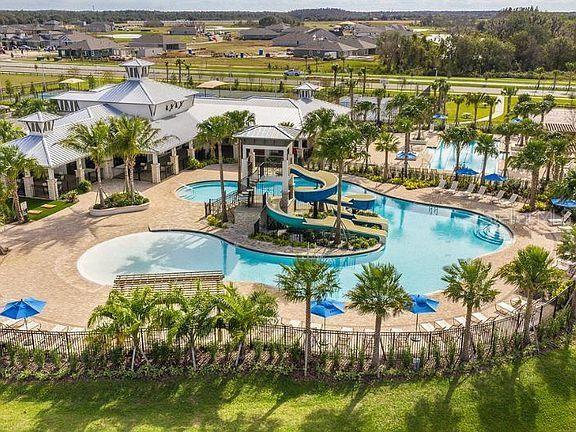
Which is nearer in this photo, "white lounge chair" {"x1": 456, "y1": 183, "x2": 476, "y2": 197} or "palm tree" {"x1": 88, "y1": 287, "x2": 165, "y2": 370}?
"palm tree" {"x1": 88, "y1": 287, "x2": 165, "y2": 370}

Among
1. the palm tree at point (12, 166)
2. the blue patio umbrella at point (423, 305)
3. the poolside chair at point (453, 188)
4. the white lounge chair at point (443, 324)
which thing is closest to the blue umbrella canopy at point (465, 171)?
the poolside chair at point (453, 188)

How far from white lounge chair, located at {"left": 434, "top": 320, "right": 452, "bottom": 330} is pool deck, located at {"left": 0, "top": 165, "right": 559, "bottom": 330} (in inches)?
20.9

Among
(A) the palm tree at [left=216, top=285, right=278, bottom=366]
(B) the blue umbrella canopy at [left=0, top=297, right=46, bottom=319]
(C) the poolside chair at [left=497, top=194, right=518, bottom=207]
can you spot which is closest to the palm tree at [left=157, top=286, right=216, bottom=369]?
(A) the palm tree at [left=216, top=285, right=278, bottom=366]

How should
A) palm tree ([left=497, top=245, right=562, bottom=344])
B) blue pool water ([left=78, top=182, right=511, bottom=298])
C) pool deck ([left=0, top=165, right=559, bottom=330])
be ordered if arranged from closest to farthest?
palm tree ([left=497, top=245, right=562, bottom=344])
pool deck ([left=0, top=165, right=559, bottom=330])
blue pool water ([left=78, top=182, right=511, bottom=298])

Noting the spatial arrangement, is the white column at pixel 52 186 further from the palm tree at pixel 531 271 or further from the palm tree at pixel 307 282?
the palm tree at pixel 531 271

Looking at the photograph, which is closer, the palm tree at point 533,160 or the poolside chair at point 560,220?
the poolside chair at point 560,220

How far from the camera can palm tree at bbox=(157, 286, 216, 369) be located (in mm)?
20750

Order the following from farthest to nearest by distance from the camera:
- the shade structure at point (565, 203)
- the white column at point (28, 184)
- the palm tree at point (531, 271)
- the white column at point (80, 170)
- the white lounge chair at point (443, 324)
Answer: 1. the white column at point (80, 170)
2. the white column at point (28, 184)
3. the shade structure at point (565, 203)
4. the white lounge chair at point (443, 324)
5. the palm tree at point (531, 271)

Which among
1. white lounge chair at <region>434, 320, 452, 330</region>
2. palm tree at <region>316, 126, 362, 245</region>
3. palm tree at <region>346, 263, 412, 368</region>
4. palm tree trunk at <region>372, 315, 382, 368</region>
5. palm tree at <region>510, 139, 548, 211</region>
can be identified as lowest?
white lounge chair at <region>434, 320, 452, 330</region>

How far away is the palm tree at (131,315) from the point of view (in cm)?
2020

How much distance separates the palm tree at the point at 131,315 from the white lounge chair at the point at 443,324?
11629 millimetres

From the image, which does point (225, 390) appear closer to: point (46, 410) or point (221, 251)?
point (46, 410)

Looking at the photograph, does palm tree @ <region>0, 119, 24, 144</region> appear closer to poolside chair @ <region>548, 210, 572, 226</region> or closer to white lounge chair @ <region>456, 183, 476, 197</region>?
white lounge chair @ <region>456, 183, 476, 197</region>

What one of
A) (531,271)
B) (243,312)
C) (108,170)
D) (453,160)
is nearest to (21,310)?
(243,312)
